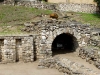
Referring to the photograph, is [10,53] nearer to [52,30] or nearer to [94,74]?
[52,30]

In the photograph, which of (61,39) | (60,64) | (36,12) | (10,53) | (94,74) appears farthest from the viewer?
(36,12)

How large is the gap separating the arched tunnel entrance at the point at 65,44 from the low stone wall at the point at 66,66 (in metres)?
3.41

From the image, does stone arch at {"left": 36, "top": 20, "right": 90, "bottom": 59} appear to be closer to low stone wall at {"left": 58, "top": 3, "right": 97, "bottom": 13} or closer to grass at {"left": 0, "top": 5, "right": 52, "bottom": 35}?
grass at {"left": 0, "top": 5, "right": 52, "bottom": 35}

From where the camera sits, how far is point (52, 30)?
18.5 meters

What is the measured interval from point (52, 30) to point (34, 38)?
1431 millimetres

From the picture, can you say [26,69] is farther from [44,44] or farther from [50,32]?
[50,32]

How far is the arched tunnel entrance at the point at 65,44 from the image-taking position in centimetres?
2032

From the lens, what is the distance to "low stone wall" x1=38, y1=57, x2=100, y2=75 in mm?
13984

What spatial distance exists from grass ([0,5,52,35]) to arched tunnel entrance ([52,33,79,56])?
11.4 ft

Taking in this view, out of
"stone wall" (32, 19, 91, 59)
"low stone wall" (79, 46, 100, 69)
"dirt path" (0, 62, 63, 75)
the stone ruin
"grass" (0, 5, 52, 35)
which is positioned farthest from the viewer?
"grass" (0, 5, 52, 35)

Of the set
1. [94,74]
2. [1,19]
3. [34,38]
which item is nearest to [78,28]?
[34,38]

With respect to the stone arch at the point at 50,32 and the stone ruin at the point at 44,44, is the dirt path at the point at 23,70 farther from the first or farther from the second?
the stone arch at the point at 50,32

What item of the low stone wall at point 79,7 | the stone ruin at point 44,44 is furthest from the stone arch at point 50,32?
the low stone wall at point 79,7

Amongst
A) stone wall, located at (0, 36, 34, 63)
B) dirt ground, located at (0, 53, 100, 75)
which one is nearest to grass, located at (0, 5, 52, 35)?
stone wall, located at (0, 36, 34, 63)
